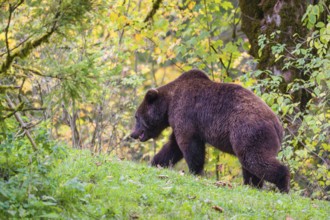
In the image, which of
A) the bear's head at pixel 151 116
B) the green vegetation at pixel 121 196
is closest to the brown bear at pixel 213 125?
the bear's head at pixel 151 116

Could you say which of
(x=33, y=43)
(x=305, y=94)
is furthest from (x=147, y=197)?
(x=305, y=94)

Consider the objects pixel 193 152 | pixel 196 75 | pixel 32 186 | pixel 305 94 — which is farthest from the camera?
pixel 305 94

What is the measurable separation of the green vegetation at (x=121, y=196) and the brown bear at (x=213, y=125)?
80 cm

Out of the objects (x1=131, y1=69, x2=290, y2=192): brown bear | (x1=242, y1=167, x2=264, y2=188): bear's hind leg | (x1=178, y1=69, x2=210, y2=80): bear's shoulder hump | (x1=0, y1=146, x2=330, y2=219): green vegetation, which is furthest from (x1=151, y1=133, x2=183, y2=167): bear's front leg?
(x1=0, y1=146, x2=330, y2=219): green vegetation

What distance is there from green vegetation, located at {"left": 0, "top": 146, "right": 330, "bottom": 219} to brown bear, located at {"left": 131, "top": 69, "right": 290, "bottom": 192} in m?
0.80

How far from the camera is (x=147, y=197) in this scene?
24.4 feet

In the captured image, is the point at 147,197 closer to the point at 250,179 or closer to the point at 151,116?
the point at 250,179

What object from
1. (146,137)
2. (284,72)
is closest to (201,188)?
(146,137)

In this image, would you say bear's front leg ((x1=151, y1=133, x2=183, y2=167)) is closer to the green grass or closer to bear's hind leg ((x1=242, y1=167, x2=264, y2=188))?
bear's hind leg ((x1=242, y1=167, x2=264, y2=188))

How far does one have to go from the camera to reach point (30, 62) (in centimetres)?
703

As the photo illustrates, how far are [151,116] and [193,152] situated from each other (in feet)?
5.57

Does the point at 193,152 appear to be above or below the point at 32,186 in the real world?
below

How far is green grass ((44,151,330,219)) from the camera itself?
634 cm

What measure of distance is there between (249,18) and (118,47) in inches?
149
